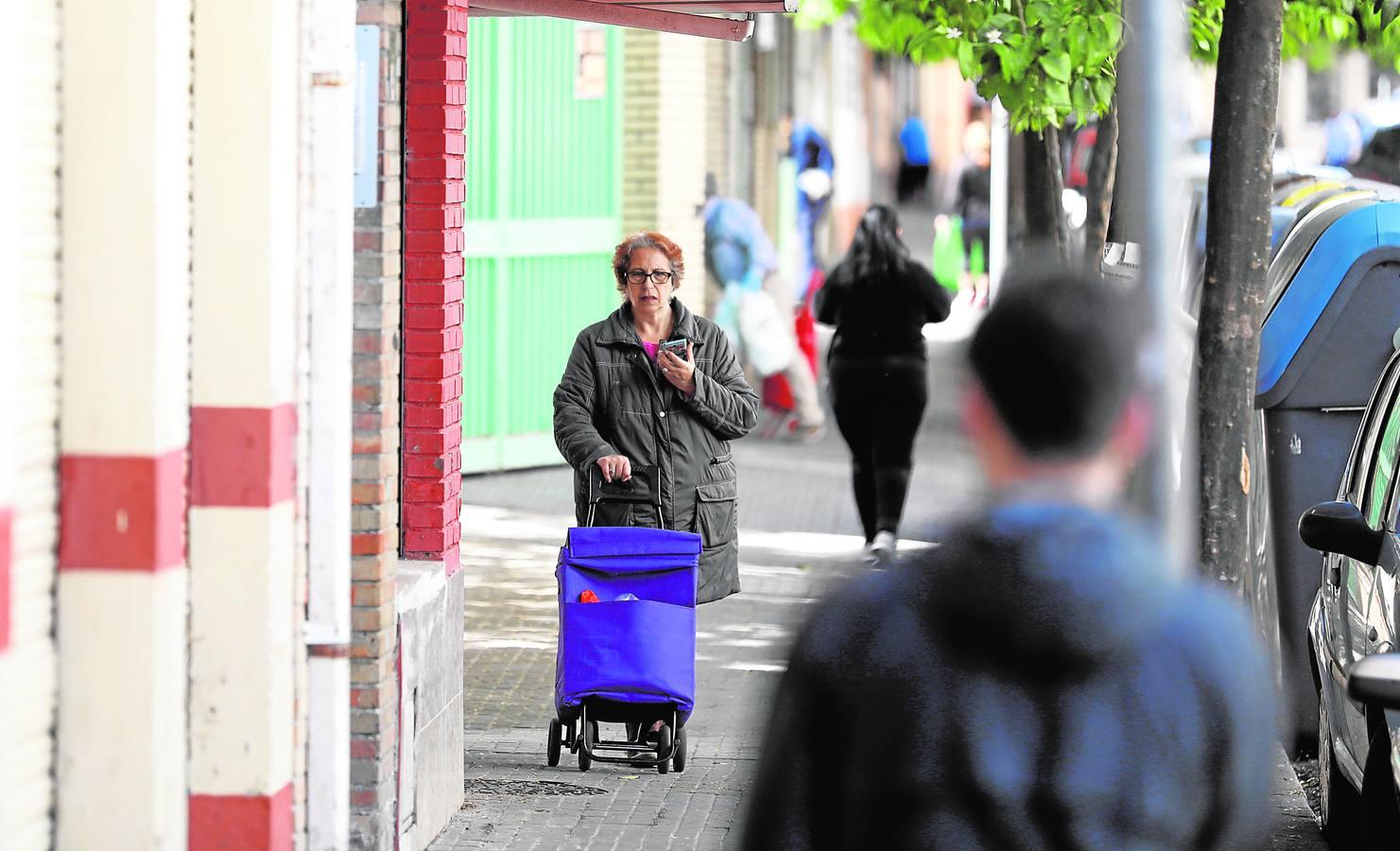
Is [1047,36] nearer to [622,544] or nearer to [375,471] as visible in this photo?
[622,544]

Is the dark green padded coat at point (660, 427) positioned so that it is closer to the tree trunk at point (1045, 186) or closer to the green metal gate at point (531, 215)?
the tree trunk at point (1045, 186)

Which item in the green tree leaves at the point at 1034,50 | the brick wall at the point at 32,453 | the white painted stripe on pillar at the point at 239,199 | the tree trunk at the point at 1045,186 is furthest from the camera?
the tree trunk at the point at 1045,186

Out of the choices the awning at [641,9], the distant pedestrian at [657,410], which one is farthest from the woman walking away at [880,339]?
the distant pedestrian at [657,410]

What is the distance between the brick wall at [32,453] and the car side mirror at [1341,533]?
133 inches

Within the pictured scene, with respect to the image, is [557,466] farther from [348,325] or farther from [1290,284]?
[348,325]

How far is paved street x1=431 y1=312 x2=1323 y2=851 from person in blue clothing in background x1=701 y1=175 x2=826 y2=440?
62 cm

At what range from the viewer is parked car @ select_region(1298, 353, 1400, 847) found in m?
5.67

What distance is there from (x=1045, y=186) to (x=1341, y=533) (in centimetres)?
538

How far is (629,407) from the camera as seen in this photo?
7266 mm

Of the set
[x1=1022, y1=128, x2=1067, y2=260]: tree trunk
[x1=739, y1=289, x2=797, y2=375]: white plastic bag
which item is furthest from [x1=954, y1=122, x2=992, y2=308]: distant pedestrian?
[x1=1022, y1=128, x2=1067, y2=260]: tree trunk

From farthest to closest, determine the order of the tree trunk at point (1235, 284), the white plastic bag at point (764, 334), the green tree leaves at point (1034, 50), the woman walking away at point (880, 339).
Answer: the white plastic bag at point (764, 334) < the woman walking away at point (880, 339) < the green tree leaves at point (1034, 50) < the tree trunk at point (1235, 284)

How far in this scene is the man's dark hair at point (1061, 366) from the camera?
2490 millimetres

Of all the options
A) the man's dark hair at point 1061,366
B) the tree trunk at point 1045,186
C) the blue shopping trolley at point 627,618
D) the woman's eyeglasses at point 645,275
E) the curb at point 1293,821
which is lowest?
the curb at point 1293,821

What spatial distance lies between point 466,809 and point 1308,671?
3.05 meters
